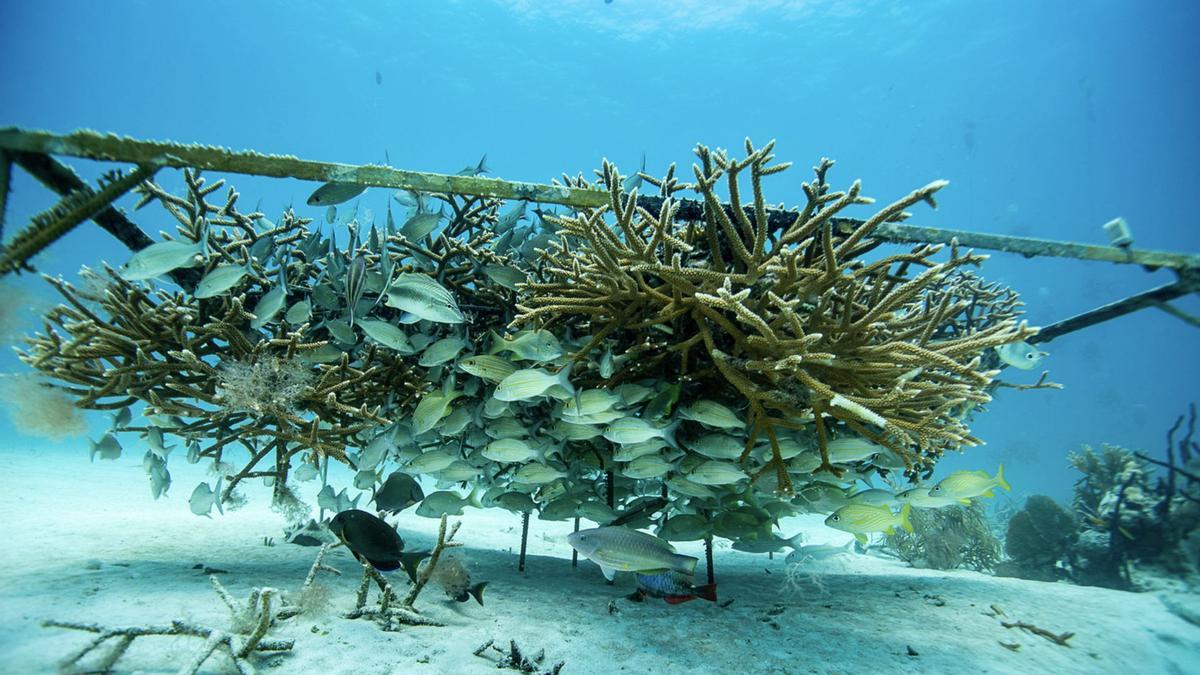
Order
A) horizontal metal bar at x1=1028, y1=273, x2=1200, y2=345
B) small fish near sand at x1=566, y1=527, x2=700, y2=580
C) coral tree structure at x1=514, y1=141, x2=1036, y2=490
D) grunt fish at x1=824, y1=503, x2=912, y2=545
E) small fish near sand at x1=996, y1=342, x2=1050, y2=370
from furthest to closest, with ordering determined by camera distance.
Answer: small fish near sand at x1=996, y1=342, x2=1050, y2=370 < horizontal metal bar at x1=1028, y1=273, x2=1200, y2=345 < grunt fish at x1=824, y1=503, x2=912, y2=545 < small fish near sand at x1=566, y1=527, x2=700, y2=580 < coral tree structure at x1=514, y1=141, x2=1036, y2=490

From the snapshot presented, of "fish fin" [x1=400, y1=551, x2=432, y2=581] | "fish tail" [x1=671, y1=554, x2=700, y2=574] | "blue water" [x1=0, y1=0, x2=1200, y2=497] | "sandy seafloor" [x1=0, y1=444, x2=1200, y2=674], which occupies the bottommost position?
"sandy seafloor" [x1=0, y1=444, x2=1200, y2=674]

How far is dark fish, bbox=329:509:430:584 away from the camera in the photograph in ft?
10.2

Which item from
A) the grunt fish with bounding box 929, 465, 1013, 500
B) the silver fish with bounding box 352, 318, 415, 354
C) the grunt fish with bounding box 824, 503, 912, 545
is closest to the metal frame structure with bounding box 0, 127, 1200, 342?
the silver fish with bounding box 352, 318, 415, 354

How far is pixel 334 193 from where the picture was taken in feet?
9.33

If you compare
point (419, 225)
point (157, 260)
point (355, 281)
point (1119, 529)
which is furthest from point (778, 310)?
point (1119, 529)

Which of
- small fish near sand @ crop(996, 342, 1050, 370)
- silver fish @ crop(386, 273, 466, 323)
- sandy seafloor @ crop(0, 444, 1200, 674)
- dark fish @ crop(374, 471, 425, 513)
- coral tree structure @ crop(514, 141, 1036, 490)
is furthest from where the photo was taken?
small fish near sand @ crop(996, 342, 1050, 370)

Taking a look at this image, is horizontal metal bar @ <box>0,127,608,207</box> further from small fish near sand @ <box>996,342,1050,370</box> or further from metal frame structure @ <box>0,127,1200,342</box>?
small fish near sand @ <box>996,342,1050,370</box>

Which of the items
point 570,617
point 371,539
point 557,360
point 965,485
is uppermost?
point 557,360

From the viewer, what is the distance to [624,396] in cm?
308

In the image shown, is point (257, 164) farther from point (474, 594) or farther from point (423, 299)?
point (474, 594)

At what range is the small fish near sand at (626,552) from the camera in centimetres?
271

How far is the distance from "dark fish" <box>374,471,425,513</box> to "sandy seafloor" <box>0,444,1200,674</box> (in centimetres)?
58

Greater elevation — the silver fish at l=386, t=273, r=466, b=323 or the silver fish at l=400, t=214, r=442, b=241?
the silver fish at l=400, t=214, r=442, b=241

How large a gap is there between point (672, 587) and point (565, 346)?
67.9 inches
